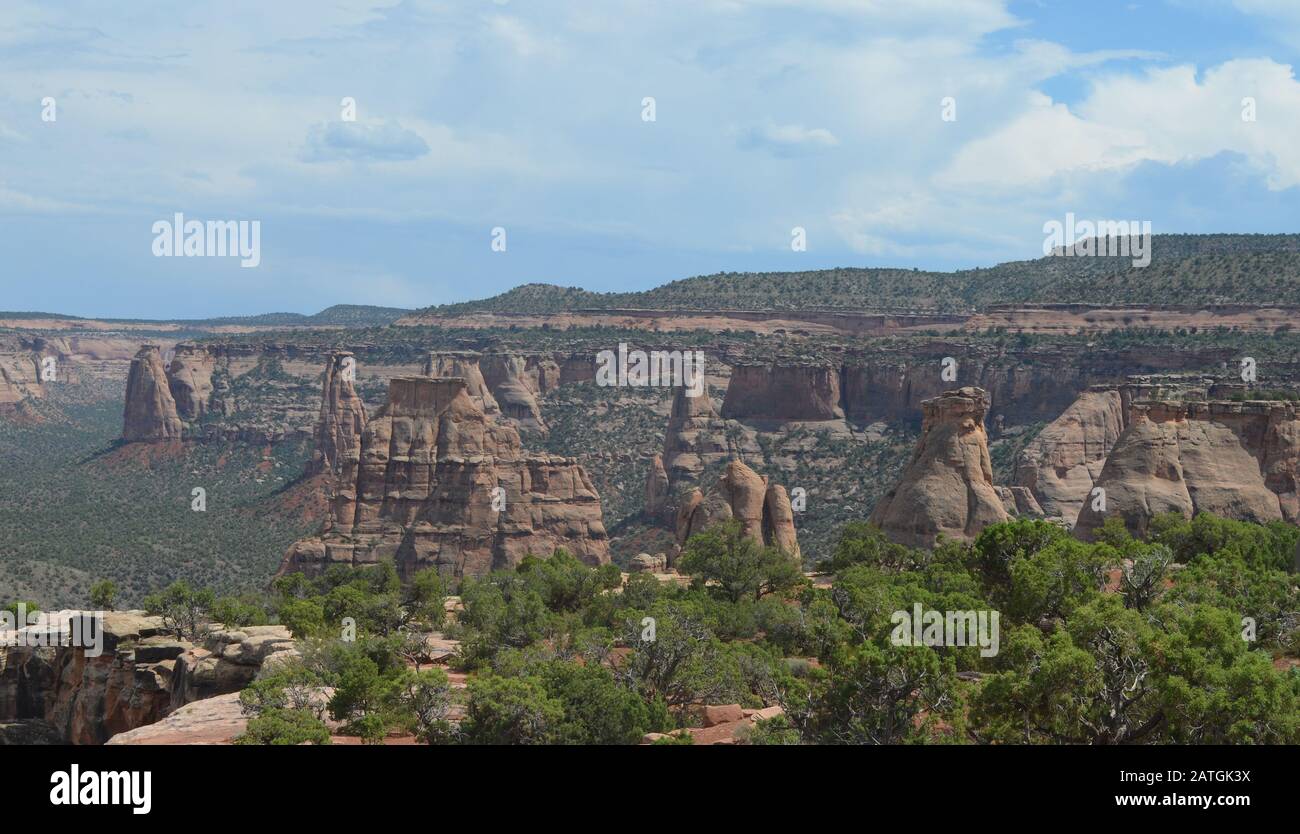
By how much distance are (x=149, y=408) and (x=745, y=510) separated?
10534 cm

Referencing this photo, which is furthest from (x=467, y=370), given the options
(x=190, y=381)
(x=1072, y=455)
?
(x=1072, y=455)

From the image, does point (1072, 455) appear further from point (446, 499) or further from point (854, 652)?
point (854, 652)

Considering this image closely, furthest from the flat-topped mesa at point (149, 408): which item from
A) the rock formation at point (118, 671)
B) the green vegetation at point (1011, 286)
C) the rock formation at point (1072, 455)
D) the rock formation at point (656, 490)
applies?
the rock formation at point (118, 671)

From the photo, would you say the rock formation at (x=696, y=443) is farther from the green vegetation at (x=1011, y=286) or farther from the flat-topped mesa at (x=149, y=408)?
the flat-topped mesa at (x=149, y=408)

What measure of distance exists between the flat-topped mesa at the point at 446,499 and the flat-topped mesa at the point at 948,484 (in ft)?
85.0

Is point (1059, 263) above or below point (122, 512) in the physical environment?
above

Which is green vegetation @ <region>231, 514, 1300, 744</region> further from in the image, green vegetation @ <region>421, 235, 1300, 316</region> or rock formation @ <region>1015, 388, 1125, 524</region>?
green vegetation @ <region>421, 235, 1300, 316</region>

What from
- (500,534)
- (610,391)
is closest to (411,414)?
(500,534)

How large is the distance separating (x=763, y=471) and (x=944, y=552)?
212 feet

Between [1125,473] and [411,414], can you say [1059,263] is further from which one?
[1125,473]

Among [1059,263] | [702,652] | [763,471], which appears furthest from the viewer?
[1059,263]

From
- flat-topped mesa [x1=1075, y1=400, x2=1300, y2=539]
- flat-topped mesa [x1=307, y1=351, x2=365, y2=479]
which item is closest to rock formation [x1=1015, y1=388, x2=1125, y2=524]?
flat-topped mesa [x1=1075, y1=400, x2=1300, y2=539]

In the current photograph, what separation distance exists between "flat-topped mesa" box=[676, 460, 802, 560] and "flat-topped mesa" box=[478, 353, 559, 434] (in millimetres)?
72834
